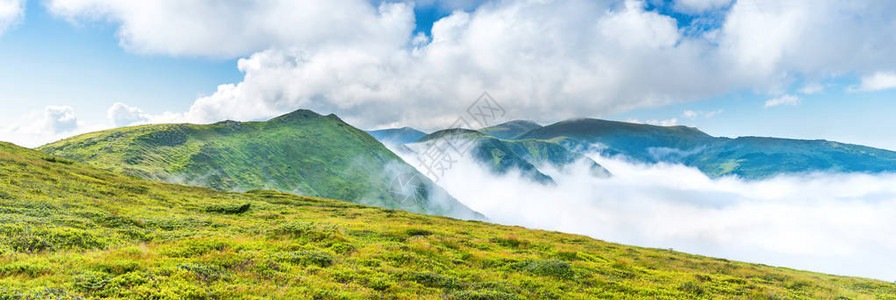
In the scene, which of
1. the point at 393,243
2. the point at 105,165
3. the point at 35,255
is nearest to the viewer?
the point at 35,255

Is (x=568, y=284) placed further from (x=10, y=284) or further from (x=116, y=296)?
(x=10, y=284)

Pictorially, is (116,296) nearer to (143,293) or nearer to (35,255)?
(143,293)

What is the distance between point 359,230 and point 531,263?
662 inches

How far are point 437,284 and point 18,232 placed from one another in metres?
23.8

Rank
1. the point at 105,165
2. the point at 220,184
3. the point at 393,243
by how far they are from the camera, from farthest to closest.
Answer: the point at 220,184
the point at 105,165
the point at 393,243

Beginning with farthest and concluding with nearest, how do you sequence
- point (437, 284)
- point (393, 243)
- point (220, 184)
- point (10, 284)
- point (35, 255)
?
point (220, 184)
point (393, 243)
point (437, 284)
point (35, 255)
point (10, 284)

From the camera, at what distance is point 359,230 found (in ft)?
105

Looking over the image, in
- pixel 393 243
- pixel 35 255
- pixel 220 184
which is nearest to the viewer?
pixel 35 255

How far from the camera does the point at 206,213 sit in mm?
39188

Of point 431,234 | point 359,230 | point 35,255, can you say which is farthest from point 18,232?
point 431,234

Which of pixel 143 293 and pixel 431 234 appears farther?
pixel 431 234

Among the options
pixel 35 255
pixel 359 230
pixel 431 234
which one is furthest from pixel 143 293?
pixel 431 234

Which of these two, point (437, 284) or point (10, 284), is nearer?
point (10, 284)

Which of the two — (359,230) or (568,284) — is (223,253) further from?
(568,284)
